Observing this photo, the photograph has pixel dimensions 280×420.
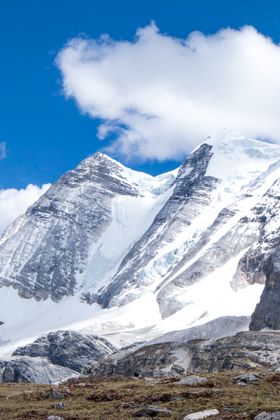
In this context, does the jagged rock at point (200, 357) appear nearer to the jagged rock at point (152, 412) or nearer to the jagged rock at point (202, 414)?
the jagged rock at point (152, 412)

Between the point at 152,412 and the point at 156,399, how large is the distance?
361cm

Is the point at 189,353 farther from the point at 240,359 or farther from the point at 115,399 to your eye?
the point at 115,399

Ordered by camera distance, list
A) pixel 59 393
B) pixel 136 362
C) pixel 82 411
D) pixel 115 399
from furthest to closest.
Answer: pixel 136 362, pixel 59 393, pixel 115 399, pixel 82 411

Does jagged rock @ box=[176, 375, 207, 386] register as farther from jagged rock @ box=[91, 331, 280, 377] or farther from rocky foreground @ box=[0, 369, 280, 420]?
jagged rock @ box=[91, 331, 280, 377]

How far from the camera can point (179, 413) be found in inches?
1267

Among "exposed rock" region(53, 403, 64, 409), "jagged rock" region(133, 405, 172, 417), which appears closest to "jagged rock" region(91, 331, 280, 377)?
"exposed rock" region(53, 403, 64, 409)

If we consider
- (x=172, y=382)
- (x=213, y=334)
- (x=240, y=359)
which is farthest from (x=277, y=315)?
(x=172, y=382)

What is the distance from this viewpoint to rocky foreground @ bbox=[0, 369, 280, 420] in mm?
32406

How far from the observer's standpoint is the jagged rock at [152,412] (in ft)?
106

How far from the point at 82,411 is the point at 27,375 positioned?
16147 cm

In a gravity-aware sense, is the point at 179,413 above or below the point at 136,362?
below

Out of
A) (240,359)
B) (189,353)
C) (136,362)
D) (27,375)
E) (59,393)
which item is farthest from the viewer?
(27,375)

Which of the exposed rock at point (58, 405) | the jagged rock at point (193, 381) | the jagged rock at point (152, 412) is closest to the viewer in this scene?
the jagged rock at point (152, 412)

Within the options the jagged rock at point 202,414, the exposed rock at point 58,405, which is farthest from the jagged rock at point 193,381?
the jagged rock at point 202,414
